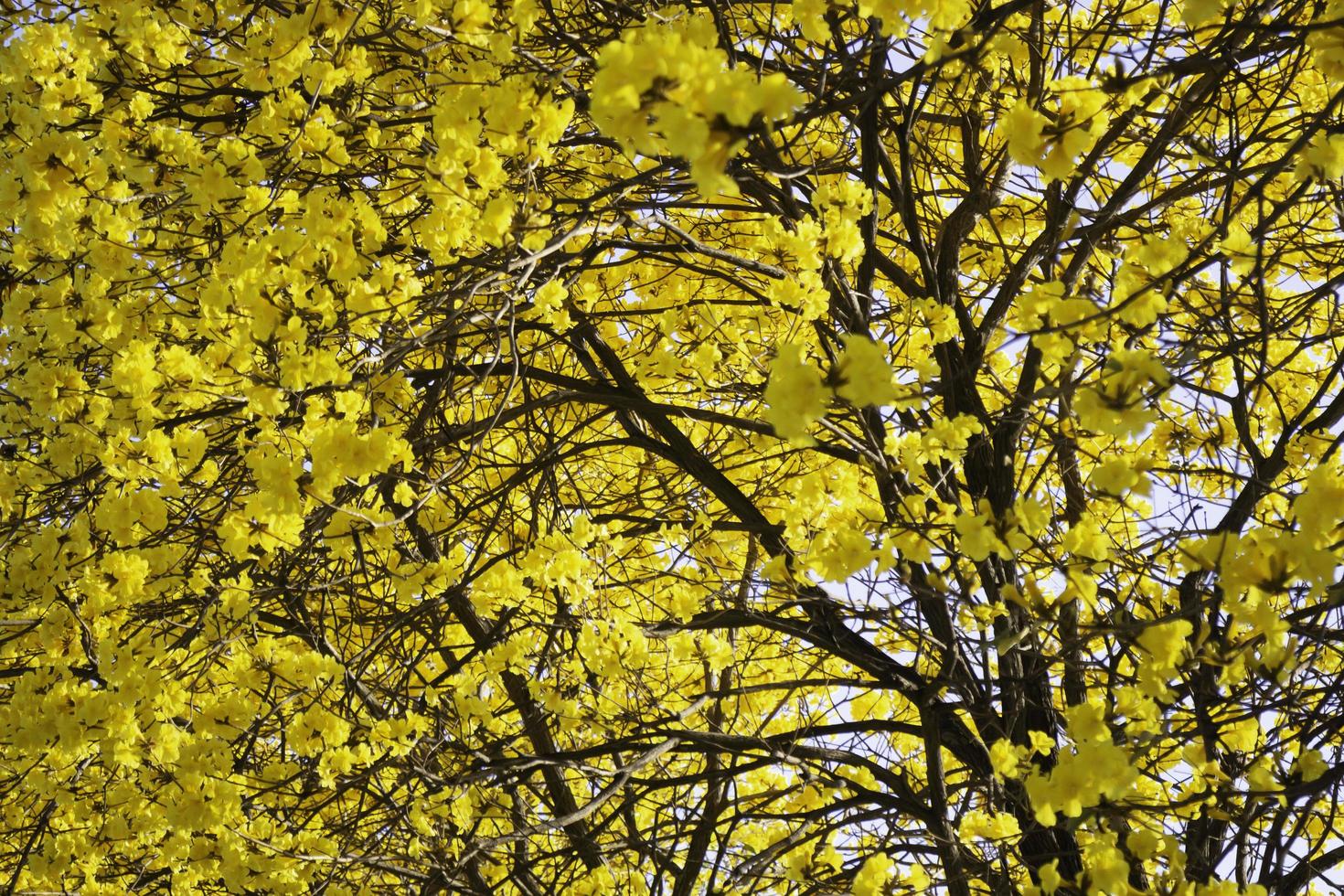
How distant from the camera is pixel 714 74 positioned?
170 cm

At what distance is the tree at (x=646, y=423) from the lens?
2.87m

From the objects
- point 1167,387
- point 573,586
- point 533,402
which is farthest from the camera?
point 533,402

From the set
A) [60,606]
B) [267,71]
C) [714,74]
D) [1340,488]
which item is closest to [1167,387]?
Result: [1340,488]

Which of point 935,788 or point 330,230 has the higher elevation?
point 330,230

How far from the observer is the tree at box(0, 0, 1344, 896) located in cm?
287

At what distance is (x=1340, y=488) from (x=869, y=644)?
256 centimetres

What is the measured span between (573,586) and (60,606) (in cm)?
215

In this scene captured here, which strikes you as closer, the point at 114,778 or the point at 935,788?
the point at 935,788

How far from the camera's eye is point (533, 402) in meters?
4.39

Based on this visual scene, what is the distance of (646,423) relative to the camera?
575 centimetres

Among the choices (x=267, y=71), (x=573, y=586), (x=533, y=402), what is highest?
(x=267, y=71)

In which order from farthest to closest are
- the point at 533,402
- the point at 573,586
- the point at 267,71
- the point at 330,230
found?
the point at 533,402 → the point at 573,586 → the point at 267,71 → the point at 330,230

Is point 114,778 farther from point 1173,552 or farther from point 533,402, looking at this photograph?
point 1173,552

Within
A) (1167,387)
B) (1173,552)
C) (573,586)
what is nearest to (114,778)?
(573,586)
